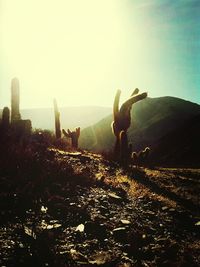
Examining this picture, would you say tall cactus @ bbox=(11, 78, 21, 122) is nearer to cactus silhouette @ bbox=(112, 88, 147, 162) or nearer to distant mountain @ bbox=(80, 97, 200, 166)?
cactus silhouette @ bbox=(112, 88, 147, 162)

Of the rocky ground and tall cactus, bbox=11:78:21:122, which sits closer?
the rocky ground

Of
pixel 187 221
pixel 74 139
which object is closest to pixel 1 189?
pixel 187 221

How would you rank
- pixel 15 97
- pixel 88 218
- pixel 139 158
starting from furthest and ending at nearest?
1. pixel 15 97
2. pixel 139 158
3. pixel 88 218

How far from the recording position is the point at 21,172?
27.2ft

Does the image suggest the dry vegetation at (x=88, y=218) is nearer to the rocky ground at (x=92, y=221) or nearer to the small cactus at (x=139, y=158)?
the rocky ground at (x=92, y=221)

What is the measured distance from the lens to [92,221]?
21.0ft

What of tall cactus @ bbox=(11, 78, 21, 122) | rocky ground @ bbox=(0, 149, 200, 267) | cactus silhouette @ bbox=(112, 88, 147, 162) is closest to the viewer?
rocky ground @ bbox=(0, 149, 200, 267)

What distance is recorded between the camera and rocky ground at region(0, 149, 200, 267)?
5074 mm

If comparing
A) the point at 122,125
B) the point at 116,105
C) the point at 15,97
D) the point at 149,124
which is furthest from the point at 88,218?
the point at 149,124

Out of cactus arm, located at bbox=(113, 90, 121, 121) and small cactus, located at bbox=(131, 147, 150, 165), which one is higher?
cactus arm, located at bbox=(113, 90, 121, 121)

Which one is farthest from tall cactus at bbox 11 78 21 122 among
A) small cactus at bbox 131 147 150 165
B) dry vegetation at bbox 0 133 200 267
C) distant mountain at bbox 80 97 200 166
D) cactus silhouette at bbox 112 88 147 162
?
distant mountain at bbox 80 97 200 166

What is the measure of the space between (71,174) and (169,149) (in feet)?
67.4

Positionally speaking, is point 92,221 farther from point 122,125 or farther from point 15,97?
point 15,97

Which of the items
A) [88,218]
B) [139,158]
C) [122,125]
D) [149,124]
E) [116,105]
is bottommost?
[149,124]
